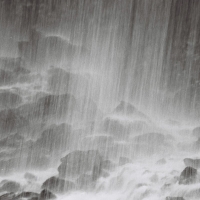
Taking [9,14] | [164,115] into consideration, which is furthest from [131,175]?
[9,14]

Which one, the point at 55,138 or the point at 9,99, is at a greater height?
the point at 9,99

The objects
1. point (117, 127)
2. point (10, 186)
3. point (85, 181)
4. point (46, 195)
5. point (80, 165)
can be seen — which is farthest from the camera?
point (117, 127)

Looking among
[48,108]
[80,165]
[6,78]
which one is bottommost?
[80,165]

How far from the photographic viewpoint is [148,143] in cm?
1538

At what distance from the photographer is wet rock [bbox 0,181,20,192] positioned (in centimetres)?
1091

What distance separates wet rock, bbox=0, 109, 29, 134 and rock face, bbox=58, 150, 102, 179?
4741 mm

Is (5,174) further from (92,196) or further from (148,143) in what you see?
(148,143)

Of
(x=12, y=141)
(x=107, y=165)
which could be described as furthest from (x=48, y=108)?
(x=107, y=165)

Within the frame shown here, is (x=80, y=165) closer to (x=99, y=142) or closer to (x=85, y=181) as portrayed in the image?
(x=85, y=181)

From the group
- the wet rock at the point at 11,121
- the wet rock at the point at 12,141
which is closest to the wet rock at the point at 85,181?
the wet rock at the point at 12,141

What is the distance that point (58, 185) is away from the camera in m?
10.3

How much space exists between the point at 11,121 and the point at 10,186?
5041 mm

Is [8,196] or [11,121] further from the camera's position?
[11,121]

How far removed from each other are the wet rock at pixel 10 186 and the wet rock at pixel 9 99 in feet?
20.6
